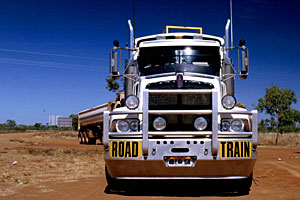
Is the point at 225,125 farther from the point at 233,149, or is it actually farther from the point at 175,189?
the point at 175,189

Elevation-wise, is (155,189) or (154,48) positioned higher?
(154,48)

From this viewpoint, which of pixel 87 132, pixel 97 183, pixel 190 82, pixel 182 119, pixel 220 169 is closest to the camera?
pixel 220 169

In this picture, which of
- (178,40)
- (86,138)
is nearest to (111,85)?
(86,138)

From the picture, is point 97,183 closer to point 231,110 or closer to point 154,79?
point 154,79

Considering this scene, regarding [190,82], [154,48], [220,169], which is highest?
[154,48]

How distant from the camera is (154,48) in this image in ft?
24.7

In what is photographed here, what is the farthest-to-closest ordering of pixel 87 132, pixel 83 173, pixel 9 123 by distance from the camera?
pixel 9 123, pixel 87 132, pixel 83 173

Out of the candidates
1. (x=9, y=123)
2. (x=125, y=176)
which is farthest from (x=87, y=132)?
(x=9, y=123)

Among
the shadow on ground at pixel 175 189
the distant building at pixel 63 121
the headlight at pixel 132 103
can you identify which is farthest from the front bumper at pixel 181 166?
the distant building at pixel 63 121

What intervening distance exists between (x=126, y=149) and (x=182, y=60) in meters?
2.66

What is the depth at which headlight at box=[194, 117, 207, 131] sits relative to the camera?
5549 millimetres

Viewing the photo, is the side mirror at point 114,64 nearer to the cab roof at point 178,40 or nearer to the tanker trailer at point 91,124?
the cab roof at point 178,40

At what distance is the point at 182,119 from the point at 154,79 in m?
1.29

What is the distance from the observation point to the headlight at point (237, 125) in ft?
18.2
